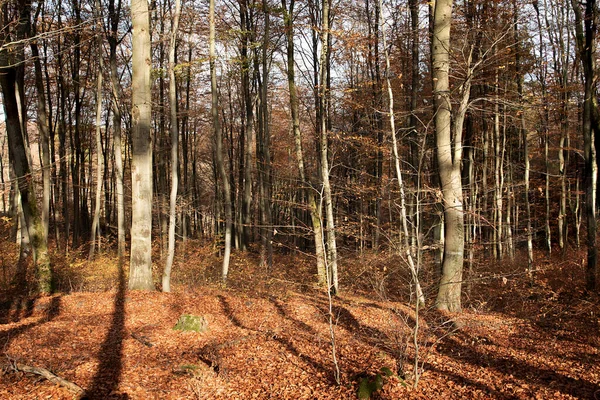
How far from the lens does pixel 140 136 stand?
922cm

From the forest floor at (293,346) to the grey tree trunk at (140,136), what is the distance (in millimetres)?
1374

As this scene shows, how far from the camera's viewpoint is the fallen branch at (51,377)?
4.33 m

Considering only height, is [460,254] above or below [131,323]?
above

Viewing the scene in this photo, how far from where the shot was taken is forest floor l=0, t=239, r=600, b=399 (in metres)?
4.84

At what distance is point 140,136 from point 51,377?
6.07m

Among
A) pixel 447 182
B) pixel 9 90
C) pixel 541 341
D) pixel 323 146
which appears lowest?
pixel 541 341

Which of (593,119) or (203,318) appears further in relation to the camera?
(593,119)

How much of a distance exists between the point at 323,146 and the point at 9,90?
748cm

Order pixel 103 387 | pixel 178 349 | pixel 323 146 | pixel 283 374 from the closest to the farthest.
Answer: pixel 103 387 < pixel 283 374 < pixel 178 349 < pixel 323 146

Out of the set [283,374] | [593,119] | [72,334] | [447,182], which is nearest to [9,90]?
[72,334]

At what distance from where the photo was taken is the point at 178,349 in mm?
6348

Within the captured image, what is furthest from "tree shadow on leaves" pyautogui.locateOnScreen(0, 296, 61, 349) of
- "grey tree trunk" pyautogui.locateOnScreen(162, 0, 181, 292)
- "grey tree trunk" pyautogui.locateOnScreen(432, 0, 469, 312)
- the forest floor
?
"grey tree trunk" pyautogui.locateOnScreen(432, 0, 469, 312)

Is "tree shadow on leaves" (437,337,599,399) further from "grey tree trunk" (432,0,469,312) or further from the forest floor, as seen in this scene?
"grey tree trunk" (432,0,469,312)

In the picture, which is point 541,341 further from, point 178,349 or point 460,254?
point 178,349
